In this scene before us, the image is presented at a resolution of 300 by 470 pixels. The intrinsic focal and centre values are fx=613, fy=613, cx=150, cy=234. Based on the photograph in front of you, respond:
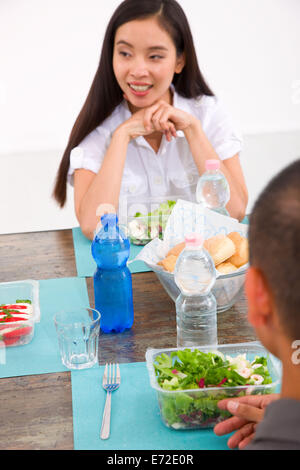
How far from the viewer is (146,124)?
1.90 m

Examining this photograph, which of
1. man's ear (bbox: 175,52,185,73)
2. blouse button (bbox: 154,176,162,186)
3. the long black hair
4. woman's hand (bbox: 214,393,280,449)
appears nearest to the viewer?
woman's hand (bbox: 214,393,280,449)

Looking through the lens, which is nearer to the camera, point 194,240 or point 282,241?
point 282,241

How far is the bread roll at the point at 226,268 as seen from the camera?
121cm

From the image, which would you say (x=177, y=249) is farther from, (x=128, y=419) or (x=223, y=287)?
(x=128, y=419)

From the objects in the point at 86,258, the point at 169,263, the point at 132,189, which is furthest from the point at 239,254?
the point at 132,189

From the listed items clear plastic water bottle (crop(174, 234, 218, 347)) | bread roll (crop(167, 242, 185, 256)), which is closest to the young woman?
bread roll (crop(167, 242, 185, 256))

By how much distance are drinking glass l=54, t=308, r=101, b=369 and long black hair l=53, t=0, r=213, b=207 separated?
3.34 feet

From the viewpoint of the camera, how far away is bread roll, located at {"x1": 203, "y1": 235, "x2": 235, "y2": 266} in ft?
4.01

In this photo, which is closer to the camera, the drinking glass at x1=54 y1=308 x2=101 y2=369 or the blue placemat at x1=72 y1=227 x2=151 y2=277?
the drinking glass at x1=54 y1=308 x2=101 y2=369

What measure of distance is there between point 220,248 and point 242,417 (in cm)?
44

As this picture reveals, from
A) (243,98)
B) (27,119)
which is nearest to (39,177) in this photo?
(27,119)

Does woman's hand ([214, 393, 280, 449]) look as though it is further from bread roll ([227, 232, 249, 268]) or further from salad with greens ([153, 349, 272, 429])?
bread roll ([227, 232, 249, 268])
